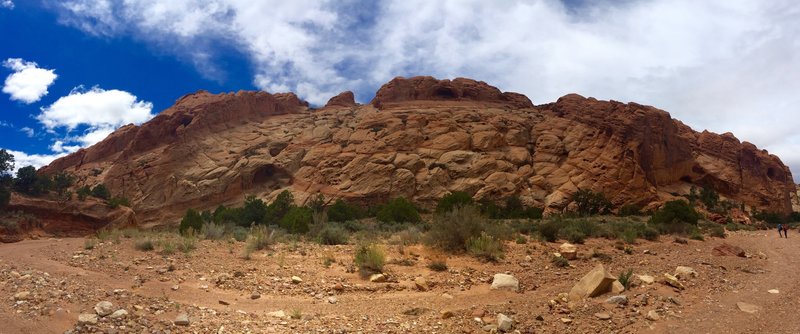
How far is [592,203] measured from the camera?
4681 cm

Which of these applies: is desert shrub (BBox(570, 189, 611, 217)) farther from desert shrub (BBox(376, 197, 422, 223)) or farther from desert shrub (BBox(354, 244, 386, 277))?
desert shrub (BBox(354, 244, 386, 277))

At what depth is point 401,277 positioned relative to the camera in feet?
34.6

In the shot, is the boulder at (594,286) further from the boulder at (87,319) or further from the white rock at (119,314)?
the boulder at (87,319)

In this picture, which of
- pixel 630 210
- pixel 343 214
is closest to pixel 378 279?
pixel 343 214

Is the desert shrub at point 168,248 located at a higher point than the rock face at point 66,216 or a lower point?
lower

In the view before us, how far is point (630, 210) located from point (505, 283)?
1692 inches

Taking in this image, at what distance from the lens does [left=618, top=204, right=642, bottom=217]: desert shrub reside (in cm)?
4623

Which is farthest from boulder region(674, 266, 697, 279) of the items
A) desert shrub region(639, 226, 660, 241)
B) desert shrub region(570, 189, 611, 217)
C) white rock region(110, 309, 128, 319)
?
desert shrub region(570, 189, 611, 217)

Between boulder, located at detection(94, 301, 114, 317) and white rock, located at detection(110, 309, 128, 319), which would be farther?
boulder, located at detection(94, 301, 114, 317)

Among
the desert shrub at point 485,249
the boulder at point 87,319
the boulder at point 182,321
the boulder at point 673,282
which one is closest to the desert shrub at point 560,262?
the desert shrub at point 485,249

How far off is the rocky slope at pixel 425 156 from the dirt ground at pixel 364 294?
38.7 metres

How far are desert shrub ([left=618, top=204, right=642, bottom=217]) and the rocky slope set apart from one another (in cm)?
187

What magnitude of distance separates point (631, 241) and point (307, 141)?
49042mm

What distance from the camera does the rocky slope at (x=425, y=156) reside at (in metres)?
52.3
